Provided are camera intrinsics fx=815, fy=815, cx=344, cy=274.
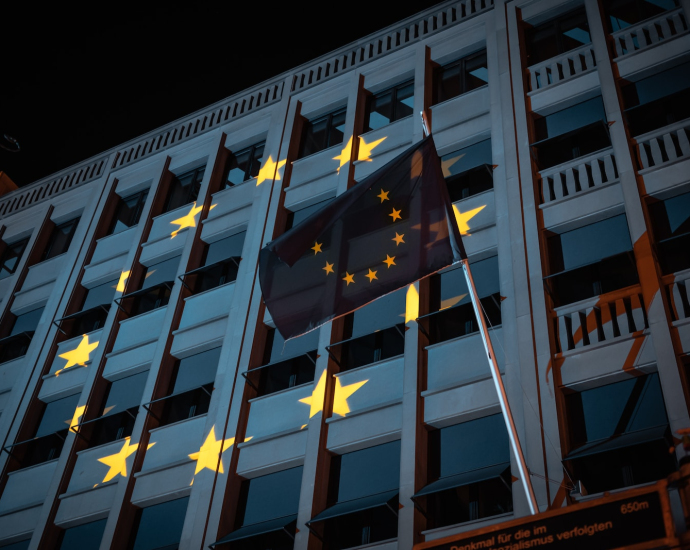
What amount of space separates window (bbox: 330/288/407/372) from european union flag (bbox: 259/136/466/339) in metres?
4.57

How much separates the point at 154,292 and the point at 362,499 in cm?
1141

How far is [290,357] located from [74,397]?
792cm

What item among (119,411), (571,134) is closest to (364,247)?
(571,134)

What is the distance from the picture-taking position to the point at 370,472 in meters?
18.3

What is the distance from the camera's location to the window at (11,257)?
3148 cm

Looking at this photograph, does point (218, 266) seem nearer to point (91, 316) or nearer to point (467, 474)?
point (91, 316)

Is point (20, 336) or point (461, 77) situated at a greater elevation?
point (461, 77)

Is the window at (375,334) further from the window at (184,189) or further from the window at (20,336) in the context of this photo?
the window at (20,336)

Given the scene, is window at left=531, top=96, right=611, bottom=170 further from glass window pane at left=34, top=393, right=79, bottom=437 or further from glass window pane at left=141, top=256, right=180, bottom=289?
glass window pane at left=34, top=393, right=79, bottom=437

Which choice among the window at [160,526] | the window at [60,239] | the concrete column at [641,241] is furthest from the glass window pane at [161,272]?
the concrete column at [641,241]

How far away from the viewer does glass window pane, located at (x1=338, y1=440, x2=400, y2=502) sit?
17984 mm

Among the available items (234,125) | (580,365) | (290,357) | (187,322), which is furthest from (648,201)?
(234,125)

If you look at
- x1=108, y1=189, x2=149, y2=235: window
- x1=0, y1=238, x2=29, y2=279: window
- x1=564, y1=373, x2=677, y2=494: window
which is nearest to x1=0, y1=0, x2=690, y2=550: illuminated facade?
x1=564, y1=373, x2=677, y2=494: window

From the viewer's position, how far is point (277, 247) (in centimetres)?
1603
